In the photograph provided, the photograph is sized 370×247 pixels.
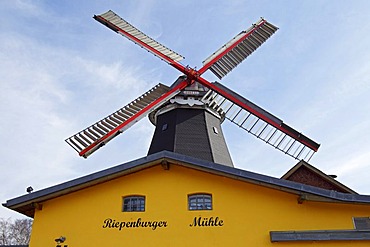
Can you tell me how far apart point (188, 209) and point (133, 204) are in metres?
1.55

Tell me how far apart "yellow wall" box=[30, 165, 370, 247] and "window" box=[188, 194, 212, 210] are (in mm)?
126

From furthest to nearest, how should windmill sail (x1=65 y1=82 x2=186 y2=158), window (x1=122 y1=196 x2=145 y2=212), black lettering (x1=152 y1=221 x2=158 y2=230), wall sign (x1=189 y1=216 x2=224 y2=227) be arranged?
windmill sail (x1=65 y1=82 x2=186 y2=158) → window (x1=122 y1=196 x2=145 y2=212) → black lettering (x1=152 y1=221 x2=158 y2=230) → wall sign (x1=189 y1=216 x2=224 y2=227)

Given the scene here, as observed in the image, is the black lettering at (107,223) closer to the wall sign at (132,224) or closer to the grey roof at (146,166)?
the wall sign at (132,224)

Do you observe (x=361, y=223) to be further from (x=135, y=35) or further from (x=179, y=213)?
(x=135, y=35)

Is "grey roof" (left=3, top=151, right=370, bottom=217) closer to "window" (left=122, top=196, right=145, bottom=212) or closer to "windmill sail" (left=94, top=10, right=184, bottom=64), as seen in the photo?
"window" (left=122, top=196, right=145, bottom=212)

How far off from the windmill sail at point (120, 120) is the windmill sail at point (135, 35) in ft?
5.73

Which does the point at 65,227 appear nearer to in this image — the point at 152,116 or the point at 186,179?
the point at 186,179

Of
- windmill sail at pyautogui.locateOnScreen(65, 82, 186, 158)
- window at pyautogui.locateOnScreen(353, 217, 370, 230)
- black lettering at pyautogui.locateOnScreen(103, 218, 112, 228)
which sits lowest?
window at pyautogui.locateOnScreen(353, 217, 370, 230)

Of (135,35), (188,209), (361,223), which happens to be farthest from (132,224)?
(135,35)

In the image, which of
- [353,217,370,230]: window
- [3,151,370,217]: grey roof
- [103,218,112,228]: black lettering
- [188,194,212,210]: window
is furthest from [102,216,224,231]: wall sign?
[353,217,370,230]: window

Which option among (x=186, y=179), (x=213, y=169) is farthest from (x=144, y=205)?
(x=213, y=169)

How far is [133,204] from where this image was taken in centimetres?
978

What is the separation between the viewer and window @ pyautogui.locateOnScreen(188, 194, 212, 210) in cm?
948

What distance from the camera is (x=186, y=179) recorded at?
32.1 feet
